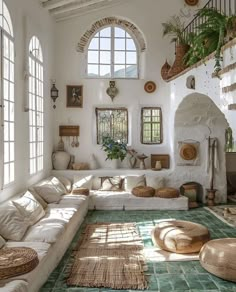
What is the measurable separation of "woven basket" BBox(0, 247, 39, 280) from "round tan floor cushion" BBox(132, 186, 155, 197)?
4.17 metres

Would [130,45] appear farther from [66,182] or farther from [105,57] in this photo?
[66,182]

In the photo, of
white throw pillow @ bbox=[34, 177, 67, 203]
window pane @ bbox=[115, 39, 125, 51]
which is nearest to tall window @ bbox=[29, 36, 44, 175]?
white throw pillow @ bbox=[34, 177, 67, 203]

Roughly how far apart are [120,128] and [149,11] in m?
2.99

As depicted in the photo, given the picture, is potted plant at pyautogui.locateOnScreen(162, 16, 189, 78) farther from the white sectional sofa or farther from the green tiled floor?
the green tiled floor

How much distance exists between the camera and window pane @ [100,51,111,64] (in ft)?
29.8

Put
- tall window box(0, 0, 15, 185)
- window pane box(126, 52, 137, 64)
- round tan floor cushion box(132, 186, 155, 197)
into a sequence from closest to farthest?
tall window box(0, 0, 15, 185) → round tan floor cushion box(132, 186, 155, 197) → window pane box(126, 52, 137, 64)

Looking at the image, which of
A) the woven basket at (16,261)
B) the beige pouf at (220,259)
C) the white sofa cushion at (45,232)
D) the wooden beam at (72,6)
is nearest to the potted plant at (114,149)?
the wooden beam at (72,6)

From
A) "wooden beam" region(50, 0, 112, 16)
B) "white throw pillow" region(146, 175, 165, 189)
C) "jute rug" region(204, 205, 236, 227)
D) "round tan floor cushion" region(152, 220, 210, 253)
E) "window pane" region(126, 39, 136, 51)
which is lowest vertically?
"jute rug" region(204, 205, 236, 227)

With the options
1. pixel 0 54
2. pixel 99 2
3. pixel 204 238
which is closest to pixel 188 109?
pixel 99 2

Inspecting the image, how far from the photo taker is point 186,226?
17.3ft

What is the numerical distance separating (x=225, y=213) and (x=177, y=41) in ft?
13.0

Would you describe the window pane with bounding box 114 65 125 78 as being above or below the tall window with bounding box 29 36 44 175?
above

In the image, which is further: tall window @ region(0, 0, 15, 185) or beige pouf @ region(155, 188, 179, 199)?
beige pouf @ region(155, 188, 179, 199)

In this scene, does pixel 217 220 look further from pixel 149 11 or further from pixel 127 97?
pixel 149 11
